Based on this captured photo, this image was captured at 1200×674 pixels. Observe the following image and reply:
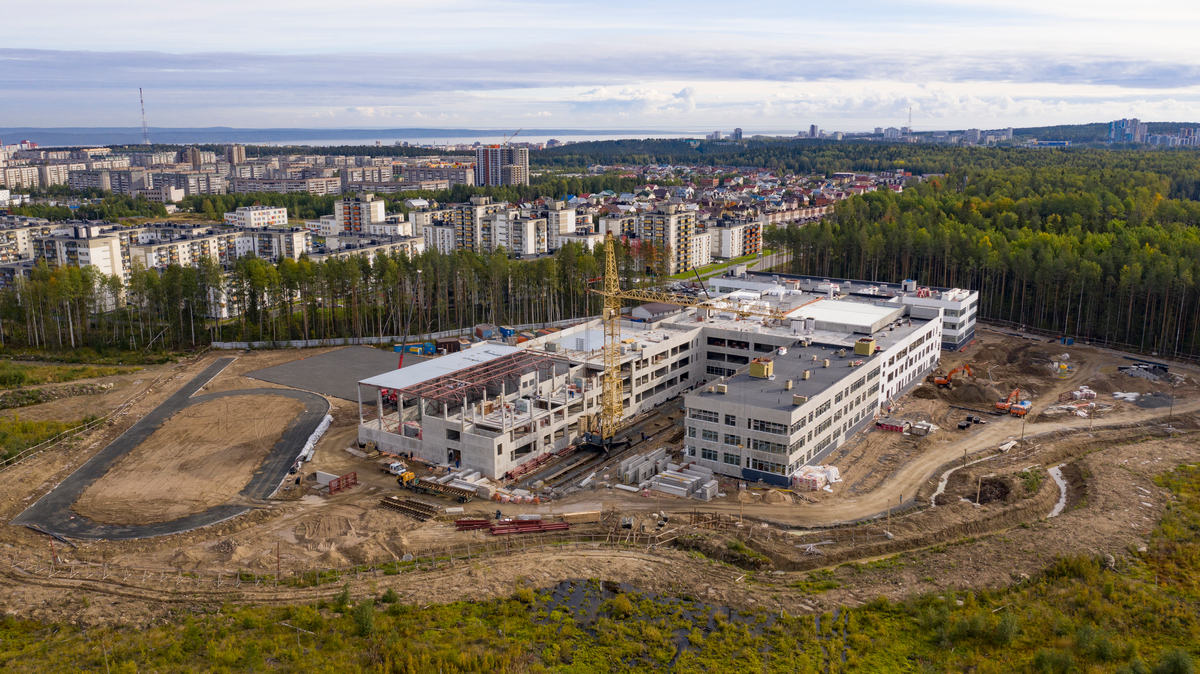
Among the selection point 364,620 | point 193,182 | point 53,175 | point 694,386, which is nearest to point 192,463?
point 364,620

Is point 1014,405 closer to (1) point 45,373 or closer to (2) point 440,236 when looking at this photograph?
(1) point 45,373

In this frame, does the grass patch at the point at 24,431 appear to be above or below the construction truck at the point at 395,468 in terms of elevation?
above

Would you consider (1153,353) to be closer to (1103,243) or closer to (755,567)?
(1103,243)

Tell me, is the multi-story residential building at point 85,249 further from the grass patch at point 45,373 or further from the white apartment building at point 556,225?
the white apartment building at point 556,225

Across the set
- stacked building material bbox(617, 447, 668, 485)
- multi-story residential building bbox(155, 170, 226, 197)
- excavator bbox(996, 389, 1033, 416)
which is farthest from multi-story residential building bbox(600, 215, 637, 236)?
multi-story residential building bbox(155, 170, 226, 197)

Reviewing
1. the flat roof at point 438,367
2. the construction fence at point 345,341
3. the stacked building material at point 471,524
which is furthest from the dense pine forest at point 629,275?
the stacked building material at point 471,524

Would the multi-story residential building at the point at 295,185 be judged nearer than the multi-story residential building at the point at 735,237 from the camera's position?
No

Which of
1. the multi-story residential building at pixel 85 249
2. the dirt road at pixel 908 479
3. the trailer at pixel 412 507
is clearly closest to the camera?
the trailer at pixel 412 507
